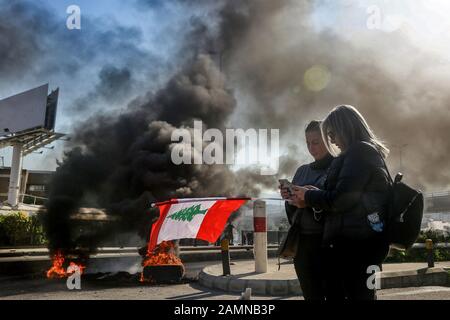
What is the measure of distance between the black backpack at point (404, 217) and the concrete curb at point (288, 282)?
4.24 meters

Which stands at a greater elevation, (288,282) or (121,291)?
(288,282)

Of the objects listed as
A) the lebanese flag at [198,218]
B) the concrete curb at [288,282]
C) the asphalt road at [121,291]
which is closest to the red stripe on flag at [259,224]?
the concrete curb at [288,282]

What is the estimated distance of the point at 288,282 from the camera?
5.89 meters

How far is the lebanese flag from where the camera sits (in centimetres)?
336

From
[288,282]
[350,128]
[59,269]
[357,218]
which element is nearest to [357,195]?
[357,218]

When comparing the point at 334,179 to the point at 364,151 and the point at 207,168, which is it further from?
the point at 207,168

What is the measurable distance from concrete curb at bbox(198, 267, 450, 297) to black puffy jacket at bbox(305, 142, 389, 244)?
4.23m

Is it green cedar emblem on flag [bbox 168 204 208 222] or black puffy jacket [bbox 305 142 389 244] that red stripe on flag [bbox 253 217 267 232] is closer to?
green cedar emblem on flag [bbox 168 204 208 222]

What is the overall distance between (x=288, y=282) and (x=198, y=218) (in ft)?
10.1

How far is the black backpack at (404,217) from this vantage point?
1819 mm

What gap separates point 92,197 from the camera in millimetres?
17672

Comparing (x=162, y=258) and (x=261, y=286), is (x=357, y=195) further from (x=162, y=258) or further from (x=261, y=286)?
(x=162, y=258)
